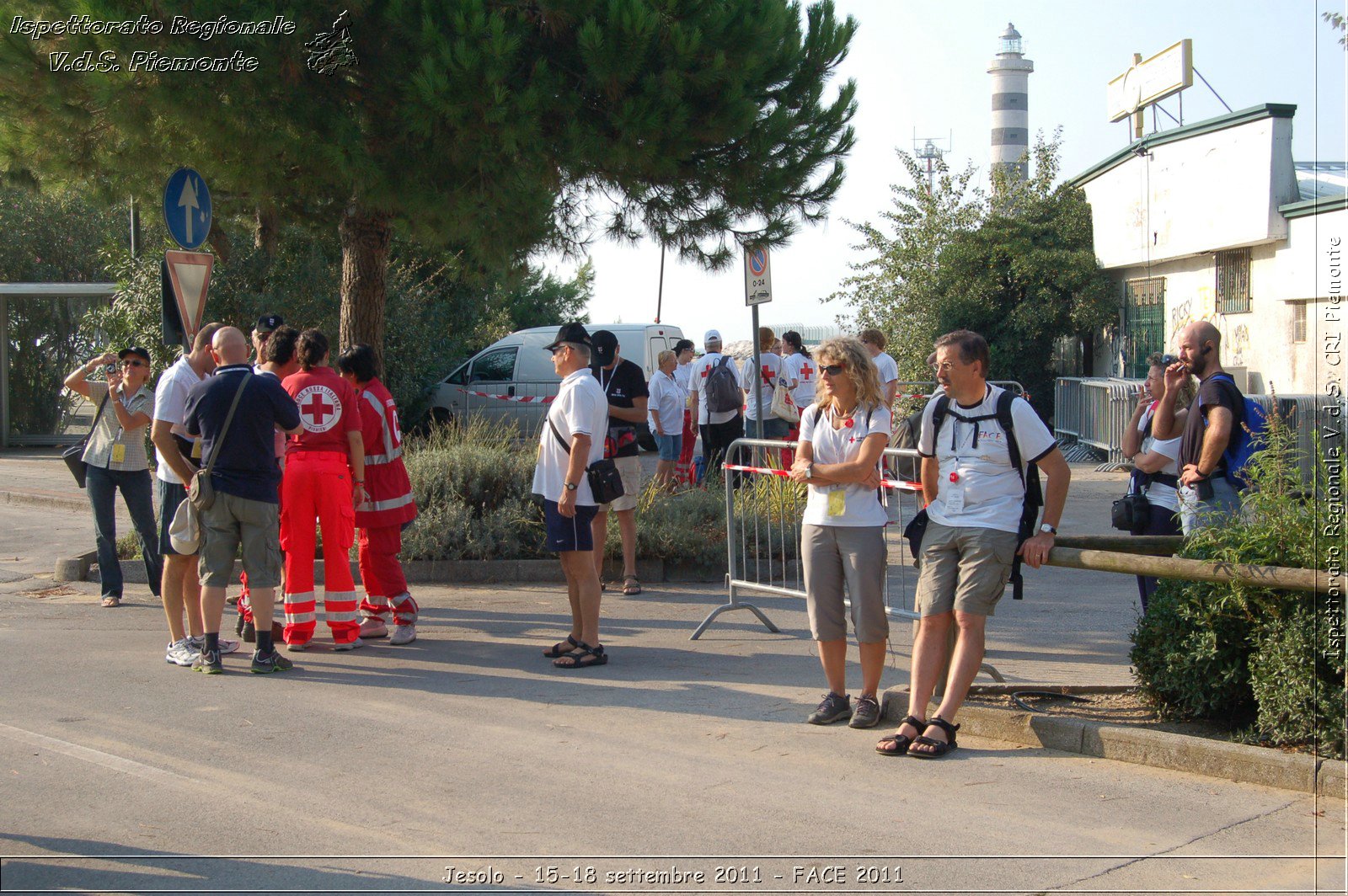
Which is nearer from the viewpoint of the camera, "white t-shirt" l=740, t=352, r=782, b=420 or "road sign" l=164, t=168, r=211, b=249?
"road sign" l=164, t=168, r=211, b=249

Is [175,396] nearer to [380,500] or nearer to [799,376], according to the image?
[380,500]

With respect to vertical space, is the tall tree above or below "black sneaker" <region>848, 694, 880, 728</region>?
above

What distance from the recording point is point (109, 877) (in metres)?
4.18

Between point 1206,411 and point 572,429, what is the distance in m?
3.47

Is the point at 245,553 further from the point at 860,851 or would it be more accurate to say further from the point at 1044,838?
the point at 1044,838

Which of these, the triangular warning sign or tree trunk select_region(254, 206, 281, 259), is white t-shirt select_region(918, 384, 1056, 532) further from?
tree trunk select_region(254, 206, 281, 259)

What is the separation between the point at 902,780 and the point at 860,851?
2.89 feet

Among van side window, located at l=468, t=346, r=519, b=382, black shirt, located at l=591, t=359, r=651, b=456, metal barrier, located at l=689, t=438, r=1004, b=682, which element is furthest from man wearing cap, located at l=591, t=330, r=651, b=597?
van side window, located at l=468, t=346, r=519, b=382

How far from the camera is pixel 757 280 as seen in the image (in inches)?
484

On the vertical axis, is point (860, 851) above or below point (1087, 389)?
below

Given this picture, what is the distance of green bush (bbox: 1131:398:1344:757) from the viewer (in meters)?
4.88

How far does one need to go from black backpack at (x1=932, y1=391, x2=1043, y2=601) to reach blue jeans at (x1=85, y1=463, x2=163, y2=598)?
625 centimetres

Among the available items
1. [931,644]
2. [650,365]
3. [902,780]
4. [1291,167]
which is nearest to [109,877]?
[902,780]

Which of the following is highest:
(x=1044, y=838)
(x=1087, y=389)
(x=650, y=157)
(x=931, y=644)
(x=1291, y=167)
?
(x=1291, y=167)
